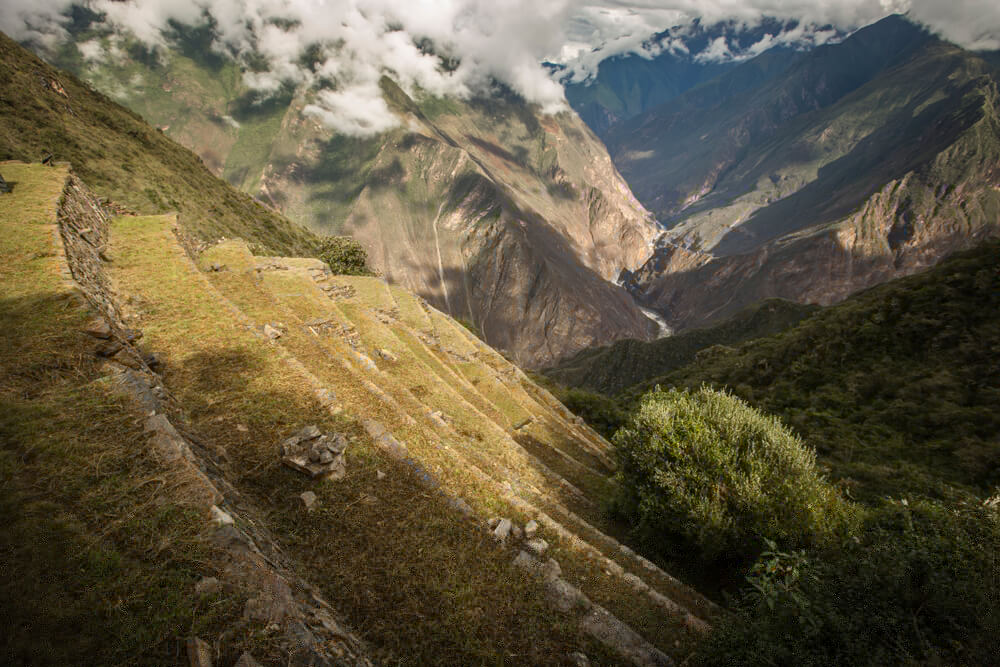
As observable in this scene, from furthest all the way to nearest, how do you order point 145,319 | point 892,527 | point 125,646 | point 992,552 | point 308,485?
point 145,319 < point 892,527 < point 308,485 < point 992,552 < point 125,646

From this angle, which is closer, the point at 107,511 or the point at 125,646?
the point at 125,646

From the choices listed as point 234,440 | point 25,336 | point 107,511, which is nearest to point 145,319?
point 25,336

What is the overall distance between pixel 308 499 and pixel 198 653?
5407 millimetres

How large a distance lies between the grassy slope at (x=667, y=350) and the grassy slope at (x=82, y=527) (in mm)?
112789

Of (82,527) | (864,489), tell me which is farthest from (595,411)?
(82,527)

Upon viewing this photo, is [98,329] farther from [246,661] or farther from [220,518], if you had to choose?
[246,661]

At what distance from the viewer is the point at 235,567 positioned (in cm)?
611

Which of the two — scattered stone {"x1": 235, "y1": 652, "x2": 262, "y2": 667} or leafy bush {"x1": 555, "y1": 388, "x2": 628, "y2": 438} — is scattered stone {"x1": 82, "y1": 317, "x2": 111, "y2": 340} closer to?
scattered stone {"x1": 235, "y1": 652, "x2": 262, "y2": 667}

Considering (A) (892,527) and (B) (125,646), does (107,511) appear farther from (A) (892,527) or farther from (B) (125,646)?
(A) (892,527)

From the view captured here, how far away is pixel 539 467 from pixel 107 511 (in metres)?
17.4

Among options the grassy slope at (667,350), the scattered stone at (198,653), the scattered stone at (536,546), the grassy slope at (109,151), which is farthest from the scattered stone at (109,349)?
the grassy slope at (667,350)

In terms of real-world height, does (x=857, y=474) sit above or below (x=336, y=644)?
above

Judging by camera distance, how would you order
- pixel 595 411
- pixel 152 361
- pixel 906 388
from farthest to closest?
pixel 595 411 → pixel 906 388 → pixel 152 361

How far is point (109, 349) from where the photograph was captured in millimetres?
10156
